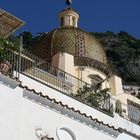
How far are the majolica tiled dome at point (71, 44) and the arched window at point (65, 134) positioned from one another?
1532cm

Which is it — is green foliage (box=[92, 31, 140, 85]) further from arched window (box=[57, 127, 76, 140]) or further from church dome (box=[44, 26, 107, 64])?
arched window (box=[57, 127, 76, 140])

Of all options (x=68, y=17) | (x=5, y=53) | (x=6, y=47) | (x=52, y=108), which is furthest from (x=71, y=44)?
(x=5, y=53)

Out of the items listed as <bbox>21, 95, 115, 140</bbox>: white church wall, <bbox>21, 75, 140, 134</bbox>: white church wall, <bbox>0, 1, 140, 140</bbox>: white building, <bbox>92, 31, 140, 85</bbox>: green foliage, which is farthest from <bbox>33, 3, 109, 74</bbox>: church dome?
<bbox>92, 31, 140, 85</bbox>: green foliage

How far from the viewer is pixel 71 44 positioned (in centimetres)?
3253

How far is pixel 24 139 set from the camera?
48.7 feet

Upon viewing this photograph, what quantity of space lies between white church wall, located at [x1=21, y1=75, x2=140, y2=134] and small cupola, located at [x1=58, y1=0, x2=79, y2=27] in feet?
52.8

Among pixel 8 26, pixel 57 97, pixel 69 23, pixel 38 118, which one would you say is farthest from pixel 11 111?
pixel 69 23

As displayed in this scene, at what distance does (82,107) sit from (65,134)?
2.51m

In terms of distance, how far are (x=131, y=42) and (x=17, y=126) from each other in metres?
89.4

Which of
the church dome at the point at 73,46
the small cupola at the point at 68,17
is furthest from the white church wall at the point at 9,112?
the small cupola at the point at 68,17

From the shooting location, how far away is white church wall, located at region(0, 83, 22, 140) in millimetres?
14047

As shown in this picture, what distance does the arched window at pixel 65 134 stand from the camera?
16188 millimetres

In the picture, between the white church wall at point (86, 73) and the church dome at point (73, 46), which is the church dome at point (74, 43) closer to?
the church dome at point (73, 46)

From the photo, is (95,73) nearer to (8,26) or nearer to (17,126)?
(8,26)
